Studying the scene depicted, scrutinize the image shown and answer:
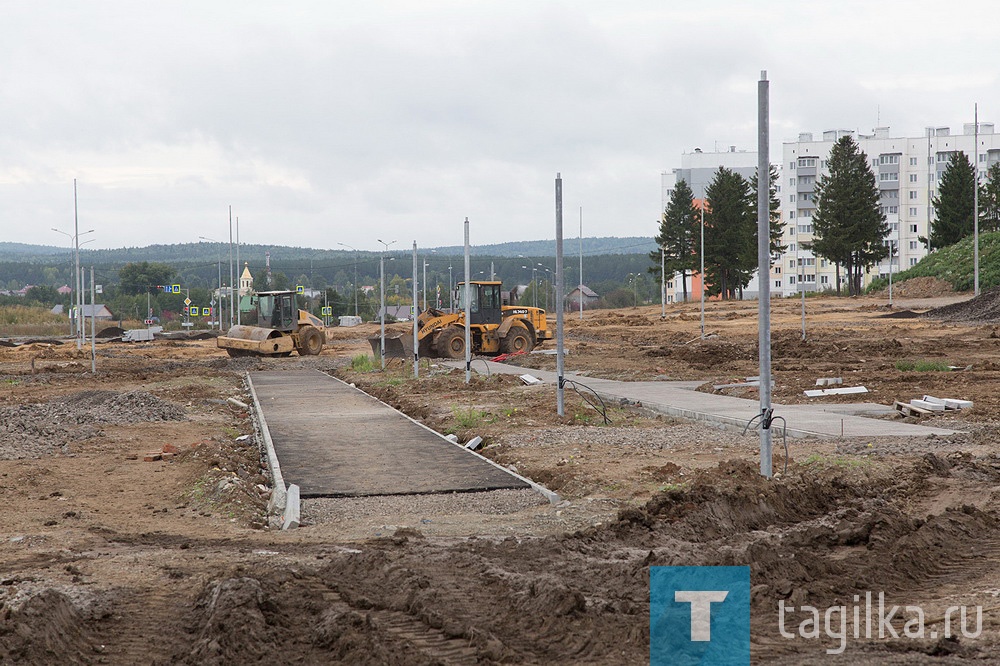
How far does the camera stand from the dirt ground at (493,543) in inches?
252

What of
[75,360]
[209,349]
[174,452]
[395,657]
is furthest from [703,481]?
[209,349]

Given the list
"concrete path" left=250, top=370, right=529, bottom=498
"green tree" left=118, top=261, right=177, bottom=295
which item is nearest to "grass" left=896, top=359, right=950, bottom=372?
"concrete path" left=250, top=370, right=529, bottom=498

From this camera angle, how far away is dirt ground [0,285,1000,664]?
640cm

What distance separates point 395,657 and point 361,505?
587 cm

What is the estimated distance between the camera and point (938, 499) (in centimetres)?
1105

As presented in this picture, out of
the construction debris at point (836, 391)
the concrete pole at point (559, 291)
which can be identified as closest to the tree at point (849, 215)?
the construction debris at point (836, 391)

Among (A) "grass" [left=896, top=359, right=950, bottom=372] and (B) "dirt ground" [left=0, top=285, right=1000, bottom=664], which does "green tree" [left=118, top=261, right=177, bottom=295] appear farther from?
(B) "dirt ground" [left=0, top=285, right=1000, bottom=664]

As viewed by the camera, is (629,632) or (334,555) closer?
(629,632)

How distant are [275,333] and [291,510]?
3752 centimetres

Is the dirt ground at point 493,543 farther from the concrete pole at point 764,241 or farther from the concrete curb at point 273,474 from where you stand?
the concrete pole at point 764,241

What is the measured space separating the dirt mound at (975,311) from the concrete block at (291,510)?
4094 centimetres

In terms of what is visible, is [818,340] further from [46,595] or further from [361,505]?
[46,595]

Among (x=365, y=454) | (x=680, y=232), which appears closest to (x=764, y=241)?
(x=365, y=454)

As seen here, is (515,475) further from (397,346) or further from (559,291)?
(397,346)
